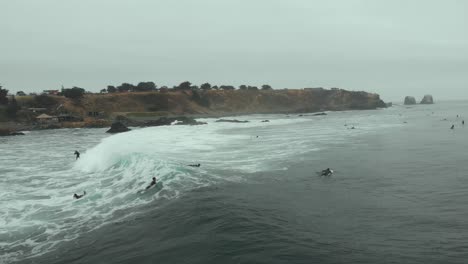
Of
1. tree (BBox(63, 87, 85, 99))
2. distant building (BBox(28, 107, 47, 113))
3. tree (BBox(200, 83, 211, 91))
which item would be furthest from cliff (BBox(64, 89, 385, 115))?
tree (BBox(200, 83, 211, 91))

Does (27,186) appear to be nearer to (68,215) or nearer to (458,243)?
(68,215)

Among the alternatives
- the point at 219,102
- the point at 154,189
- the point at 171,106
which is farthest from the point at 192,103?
the point at 154,189

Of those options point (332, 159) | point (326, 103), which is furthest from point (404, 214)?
point (326, 103)

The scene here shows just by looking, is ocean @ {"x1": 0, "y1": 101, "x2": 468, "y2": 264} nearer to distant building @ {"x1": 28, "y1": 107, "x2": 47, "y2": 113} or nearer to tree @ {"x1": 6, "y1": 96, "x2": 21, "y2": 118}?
tree @ {"x1": 6, "y1": 96, "x2": 21, "y2": 118}

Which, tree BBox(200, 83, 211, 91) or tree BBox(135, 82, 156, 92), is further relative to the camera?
tree BBox(200, 83, 211, 91)

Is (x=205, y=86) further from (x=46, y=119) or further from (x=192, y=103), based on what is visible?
(x=46, y=119)

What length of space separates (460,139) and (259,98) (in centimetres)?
13799

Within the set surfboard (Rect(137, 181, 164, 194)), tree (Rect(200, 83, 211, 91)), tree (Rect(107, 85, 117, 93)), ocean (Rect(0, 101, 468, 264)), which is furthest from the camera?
tree (Rect(200, 83, 211, 91))

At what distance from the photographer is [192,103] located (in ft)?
498

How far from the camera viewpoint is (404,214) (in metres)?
16.3

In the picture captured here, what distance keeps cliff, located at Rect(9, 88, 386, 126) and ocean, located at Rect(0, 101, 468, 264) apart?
72986 mm

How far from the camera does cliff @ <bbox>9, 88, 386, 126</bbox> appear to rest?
11231cm


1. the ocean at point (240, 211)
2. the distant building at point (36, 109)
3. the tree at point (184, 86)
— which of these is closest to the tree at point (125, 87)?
the tree at point (184, 86)

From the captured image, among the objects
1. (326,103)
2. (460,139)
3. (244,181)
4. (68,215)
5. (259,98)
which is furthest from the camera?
(326,103)
